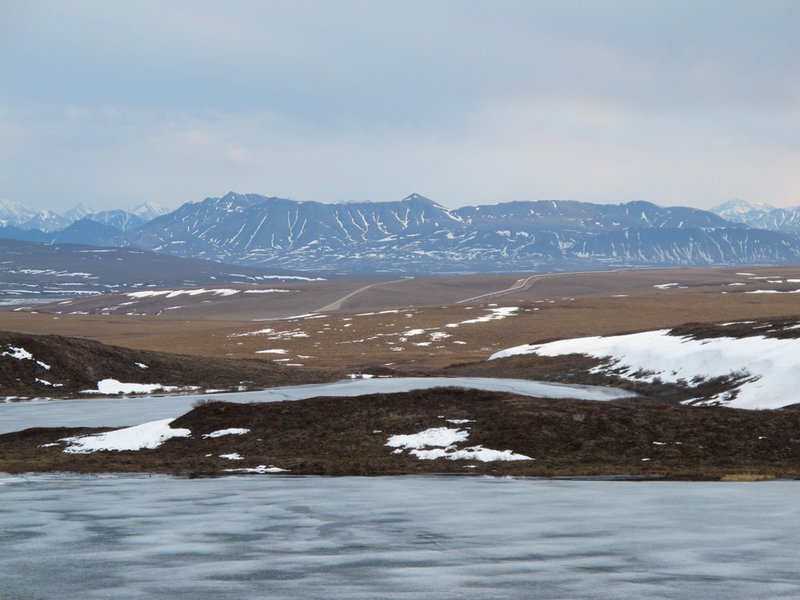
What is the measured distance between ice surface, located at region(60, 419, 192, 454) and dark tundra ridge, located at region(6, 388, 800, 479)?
1.38ft

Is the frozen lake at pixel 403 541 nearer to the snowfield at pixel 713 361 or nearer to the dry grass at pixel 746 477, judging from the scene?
the dry grass at pixel 746 477

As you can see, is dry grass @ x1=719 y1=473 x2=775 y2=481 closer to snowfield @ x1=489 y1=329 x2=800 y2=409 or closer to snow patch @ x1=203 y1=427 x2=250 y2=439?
snowfield @ x1=489 y1=329 x2=800 y2=409

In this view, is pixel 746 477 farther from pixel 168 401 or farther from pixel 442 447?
pixel 168 401

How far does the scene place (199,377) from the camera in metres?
48.3

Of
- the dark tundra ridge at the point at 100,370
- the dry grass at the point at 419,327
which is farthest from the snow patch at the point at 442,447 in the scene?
the dry grass at the point at 419,327

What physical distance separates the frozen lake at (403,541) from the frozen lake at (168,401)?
570 inches

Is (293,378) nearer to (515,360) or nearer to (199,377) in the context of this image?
(199,377)

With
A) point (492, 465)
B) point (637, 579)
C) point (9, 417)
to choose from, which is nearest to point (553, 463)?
point (492, 465)

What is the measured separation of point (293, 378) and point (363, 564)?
4267 centimetres

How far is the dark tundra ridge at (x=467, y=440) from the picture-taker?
18984mm

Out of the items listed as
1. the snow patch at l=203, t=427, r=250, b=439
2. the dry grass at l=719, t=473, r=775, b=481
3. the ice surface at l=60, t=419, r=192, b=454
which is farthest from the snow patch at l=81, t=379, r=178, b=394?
the dry grass at l=719, t=473, r=775, b=481

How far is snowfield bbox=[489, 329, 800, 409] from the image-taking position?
99.2 feet

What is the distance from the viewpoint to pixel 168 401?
36.1 m

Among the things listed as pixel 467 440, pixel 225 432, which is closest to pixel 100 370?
pixel 225 432
